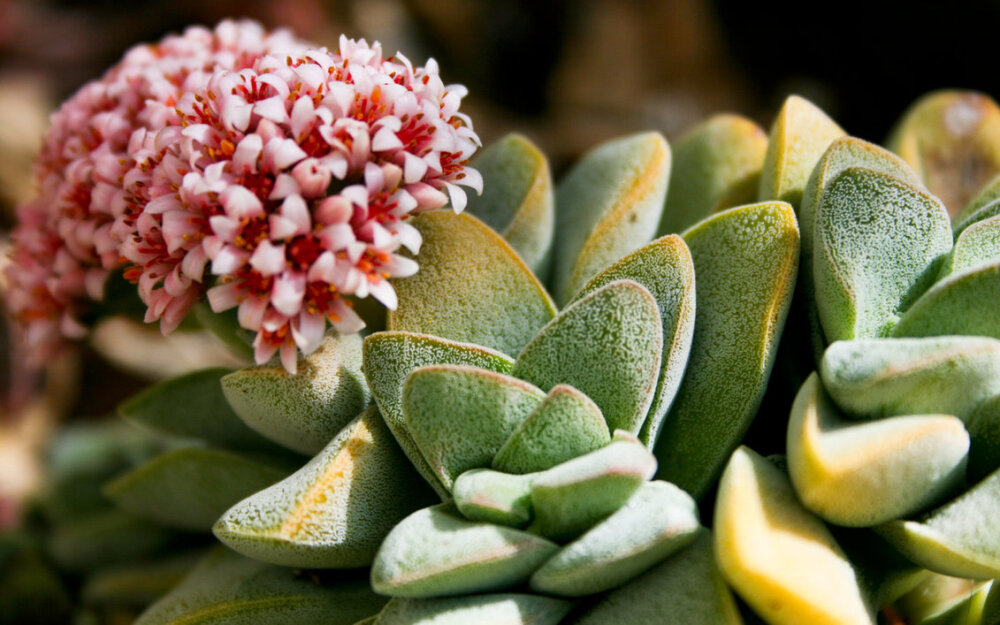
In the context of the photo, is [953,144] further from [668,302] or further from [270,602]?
[270,602]

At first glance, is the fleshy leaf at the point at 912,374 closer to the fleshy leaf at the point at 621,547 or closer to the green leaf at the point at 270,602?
the fleshy leaf at the point at 621,547

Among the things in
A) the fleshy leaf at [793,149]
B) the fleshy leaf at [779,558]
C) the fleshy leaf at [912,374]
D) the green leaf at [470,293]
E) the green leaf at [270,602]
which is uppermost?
the fleshy leaf at [793,149]

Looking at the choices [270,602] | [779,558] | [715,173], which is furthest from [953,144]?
[270,602]

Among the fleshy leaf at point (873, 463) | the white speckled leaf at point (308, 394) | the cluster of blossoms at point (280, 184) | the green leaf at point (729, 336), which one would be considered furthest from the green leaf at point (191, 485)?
the fleshy leaf at point (873, 463)

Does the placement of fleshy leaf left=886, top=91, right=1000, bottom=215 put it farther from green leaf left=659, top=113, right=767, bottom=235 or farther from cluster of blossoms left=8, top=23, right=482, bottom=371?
cluster of blossoms left=8, top=23, right=482, bottom=371

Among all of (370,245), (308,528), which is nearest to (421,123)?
(370,245)

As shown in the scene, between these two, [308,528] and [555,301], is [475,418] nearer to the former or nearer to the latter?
[308,528]
